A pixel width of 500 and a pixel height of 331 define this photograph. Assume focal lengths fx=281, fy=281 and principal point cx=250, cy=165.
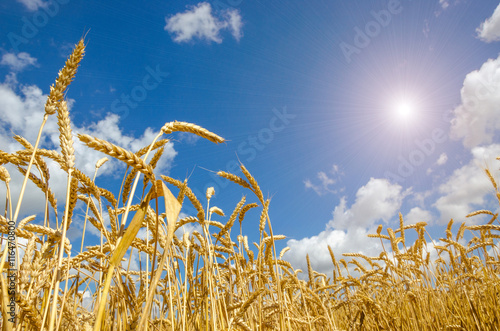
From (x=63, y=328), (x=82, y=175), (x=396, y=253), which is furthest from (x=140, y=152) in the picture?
(x=396, y=253)

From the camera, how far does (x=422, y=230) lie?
542cm

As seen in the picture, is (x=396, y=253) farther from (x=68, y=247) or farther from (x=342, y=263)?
(x=68, y=247)

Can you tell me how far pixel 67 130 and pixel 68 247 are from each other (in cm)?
101

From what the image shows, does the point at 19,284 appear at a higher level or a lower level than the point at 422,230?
lower

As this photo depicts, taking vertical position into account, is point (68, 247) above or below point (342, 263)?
below

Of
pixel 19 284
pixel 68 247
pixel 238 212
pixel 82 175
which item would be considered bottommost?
pixel 19 284

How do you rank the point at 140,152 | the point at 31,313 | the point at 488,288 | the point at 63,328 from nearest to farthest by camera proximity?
the point at 31,313 < the point at 140,152 < the point at 63,328 < the point at 488,288

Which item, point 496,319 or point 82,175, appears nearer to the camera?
point 82,175

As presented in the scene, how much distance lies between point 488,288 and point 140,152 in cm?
582

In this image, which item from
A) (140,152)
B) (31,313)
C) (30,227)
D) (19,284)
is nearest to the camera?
(31,313)

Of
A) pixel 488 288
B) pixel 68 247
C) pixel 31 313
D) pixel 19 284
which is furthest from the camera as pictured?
pixel 488 288

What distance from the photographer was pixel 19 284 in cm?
160

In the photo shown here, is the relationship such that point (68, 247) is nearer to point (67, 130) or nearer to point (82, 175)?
point (82, 175)

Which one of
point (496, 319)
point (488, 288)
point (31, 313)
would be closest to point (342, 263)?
point (488, 288)
